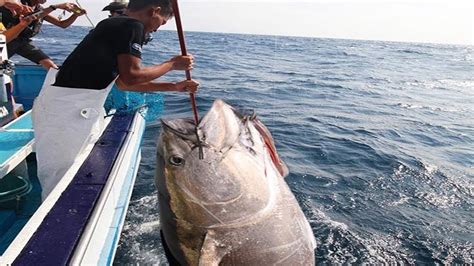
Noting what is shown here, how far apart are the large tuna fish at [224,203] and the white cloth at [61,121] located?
5.63 feet

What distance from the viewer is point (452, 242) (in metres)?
5.16

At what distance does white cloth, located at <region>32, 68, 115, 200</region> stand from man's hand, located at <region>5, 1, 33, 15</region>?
7.41ft

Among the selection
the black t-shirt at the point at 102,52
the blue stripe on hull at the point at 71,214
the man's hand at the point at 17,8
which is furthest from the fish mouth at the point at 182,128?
the man's hand at the point at 17,8

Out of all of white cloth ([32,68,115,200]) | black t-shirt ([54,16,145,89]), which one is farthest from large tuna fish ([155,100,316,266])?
white cloth ([32,68,115,200])

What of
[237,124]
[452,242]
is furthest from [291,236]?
[452,242]

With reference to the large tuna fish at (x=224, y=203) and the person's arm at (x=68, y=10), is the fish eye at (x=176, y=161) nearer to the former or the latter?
the large tuna fish at (x=224, y=203)

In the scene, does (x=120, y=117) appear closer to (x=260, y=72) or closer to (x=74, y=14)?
(x=74, y=14)

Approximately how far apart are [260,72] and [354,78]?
488 cm

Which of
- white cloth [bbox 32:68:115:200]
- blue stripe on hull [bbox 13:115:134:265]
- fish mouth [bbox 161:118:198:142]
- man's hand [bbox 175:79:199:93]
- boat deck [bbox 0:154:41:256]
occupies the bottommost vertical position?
boat deck [bbox 0:154:41:256]

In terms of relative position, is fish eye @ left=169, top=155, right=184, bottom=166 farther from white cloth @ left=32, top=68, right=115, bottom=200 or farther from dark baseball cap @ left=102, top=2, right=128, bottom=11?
dark baseball cap @ left=102, top=2, right=128, bottom=11

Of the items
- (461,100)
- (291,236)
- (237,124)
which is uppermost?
(237,124)

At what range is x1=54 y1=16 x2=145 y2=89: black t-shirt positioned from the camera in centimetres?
285

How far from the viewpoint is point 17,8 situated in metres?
5.11

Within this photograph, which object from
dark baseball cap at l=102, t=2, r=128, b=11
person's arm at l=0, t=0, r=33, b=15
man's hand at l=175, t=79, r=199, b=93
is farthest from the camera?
person's arm at l=0, t=0, r=33, b=15
